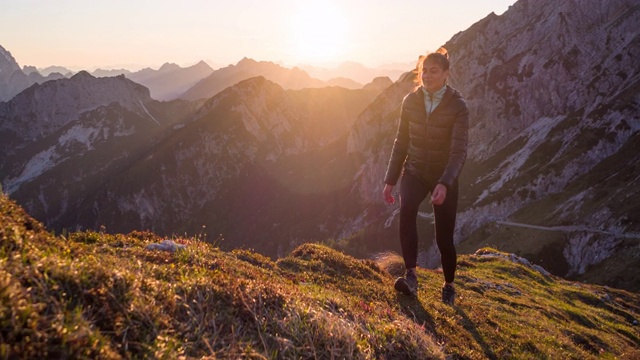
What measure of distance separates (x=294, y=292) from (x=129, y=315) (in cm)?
307

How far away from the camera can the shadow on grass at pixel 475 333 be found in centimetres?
859

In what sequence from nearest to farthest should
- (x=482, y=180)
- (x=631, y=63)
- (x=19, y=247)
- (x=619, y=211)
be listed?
(x=19, y=247)
(x=619, y=211)
(x=631, y=63)
(x=482, y=180)

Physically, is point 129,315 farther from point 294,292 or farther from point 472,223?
point 472,223

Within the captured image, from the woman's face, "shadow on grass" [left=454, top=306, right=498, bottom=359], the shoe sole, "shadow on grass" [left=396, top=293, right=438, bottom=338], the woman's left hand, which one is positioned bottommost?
"shadow on grass" [left=454, top=306, right=498, bottom=359]

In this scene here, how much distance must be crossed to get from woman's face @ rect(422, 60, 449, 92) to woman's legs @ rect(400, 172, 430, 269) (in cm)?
232

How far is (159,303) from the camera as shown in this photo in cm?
480

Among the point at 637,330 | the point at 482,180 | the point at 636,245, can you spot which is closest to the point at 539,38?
the point at 482,180

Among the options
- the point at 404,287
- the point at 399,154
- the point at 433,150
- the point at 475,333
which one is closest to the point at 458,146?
the point at 433,150

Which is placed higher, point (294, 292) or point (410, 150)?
point (410, 150)

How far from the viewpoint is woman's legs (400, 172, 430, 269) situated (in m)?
9.85

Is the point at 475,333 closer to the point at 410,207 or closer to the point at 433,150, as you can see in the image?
the point at 410,207

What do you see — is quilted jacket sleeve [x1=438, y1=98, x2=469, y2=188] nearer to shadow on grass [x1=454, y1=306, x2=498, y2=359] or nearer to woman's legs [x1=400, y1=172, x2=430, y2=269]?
woman's legs [x1=400, y1=172, x2=430, y2=269]

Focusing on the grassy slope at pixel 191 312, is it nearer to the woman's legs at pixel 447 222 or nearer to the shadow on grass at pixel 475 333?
the shadow on grass at pixel 475 333

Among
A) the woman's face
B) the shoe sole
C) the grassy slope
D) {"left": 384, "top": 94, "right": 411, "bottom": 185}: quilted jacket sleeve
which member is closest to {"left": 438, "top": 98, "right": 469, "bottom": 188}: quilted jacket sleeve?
the woman's face
